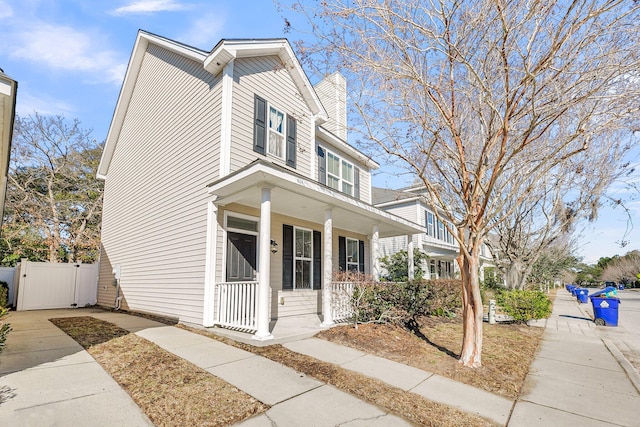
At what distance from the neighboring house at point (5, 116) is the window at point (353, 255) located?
941 centimetres

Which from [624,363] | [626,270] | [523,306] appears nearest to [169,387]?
[624,363]

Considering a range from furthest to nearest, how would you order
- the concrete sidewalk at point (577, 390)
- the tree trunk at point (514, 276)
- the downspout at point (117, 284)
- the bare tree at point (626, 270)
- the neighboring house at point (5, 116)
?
the bare tree at point (626, 270)
the tree trunk at point (514, 276)
the downspout at point (117, 284)
the neighboring house at point (5, 116)
the concrete sidewalk at point (577, 390)

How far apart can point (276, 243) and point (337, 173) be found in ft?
14.4

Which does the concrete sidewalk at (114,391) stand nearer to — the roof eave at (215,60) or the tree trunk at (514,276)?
the roof eave at (215,60)

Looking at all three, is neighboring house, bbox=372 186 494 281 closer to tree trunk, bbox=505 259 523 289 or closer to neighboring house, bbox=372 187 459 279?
neighboring house, bbox=372 187 459 279

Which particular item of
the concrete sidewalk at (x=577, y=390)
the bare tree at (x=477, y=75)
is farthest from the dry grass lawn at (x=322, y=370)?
the bare tree at (x=477, y=75)

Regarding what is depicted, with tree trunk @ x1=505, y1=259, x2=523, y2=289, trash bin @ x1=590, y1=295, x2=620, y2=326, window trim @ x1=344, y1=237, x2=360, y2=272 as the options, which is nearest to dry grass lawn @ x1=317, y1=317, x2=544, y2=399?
window trim @ x1=344, y1=237, x2=360, y2=272

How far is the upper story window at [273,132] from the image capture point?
338 inches

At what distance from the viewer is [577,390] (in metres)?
4.48

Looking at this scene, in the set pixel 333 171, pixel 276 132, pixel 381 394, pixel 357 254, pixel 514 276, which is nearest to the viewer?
Result: pixel 381 394

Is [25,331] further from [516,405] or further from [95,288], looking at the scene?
[516,405]

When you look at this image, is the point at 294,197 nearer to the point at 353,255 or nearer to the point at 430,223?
the point at 353,255

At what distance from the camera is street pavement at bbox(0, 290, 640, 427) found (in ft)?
10.6

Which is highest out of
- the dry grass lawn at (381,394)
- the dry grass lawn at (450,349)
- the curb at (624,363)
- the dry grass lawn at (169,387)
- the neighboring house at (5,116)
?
the neighboring house at (5,116)
